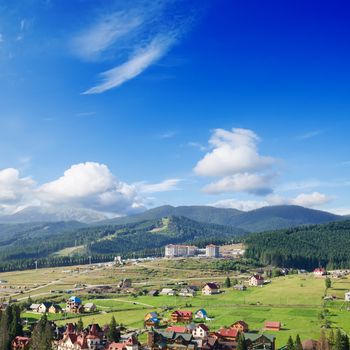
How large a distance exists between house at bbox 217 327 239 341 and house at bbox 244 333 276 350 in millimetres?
3153

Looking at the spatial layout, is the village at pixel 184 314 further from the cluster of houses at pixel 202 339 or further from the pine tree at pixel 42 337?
the pine tree at pixel 42 337

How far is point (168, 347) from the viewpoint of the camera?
9438 centimetres

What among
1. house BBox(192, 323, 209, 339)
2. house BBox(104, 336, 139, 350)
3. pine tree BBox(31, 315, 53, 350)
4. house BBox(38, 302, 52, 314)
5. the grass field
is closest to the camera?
pine tree BBox(31, 315, 53, 350)

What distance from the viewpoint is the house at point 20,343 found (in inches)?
3725

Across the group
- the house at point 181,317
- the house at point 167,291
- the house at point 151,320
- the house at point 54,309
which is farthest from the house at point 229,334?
the house at point 167,291

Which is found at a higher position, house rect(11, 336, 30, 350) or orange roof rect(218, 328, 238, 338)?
house rect(11, 336, 30, 350)

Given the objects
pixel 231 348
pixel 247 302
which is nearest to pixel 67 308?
pixel 247 302

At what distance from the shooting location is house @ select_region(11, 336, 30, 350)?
3725 inches

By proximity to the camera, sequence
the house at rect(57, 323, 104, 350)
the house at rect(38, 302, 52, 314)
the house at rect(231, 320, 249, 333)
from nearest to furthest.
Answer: the house at rect(57, 323, 104, 350), the house at rect(231, 320, 249, 333), the house at rect(38, 302, 52, 314)

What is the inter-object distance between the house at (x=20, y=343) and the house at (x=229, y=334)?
3866 cm

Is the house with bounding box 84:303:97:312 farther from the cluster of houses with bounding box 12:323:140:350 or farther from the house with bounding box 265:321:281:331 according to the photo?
the house with bounding box 265:321:281:331

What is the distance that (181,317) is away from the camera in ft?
397

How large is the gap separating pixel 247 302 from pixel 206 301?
1306 cm

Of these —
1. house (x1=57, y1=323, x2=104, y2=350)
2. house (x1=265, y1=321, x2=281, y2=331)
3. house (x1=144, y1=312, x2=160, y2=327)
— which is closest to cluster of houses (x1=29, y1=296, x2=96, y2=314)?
house (x1=144, y1=312, x2=160, y2=327)
